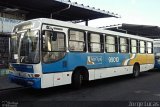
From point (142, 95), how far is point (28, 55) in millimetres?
4808

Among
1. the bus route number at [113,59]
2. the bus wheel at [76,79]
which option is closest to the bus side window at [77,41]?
the bus wheel at [76,79]

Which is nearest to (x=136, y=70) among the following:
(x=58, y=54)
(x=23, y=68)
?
(x=58, y=54)

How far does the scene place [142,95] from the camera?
1016 centimetres

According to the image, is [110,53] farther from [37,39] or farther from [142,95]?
[37,39]

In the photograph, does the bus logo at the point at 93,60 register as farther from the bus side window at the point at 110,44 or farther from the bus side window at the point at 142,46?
the bus side window at the point at 142,46

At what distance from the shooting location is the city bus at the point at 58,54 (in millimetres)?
9531

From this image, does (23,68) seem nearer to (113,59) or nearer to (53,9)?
(113,59)

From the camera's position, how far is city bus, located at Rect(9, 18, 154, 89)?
9.53 m

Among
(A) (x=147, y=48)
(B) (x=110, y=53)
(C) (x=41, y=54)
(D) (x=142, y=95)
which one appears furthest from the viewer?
(A) (x=147, y=48)

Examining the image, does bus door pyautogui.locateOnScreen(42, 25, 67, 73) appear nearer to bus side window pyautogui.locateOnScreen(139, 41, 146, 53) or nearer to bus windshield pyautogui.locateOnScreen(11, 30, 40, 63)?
bus windshield pyautogui.locateOnScreen(11, 30, 40, 63)

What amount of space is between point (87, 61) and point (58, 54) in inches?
78.9

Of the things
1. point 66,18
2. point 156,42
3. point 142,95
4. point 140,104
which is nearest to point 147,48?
point 156,42

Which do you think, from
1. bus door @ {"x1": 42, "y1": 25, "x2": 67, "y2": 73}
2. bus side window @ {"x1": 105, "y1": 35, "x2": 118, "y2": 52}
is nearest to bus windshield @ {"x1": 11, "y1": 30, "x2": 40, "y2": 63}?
bus door @ {"x1": 42, "y1": 25, "x2": 67, "y2": 73}

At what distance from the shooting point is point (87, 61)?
11.8m
